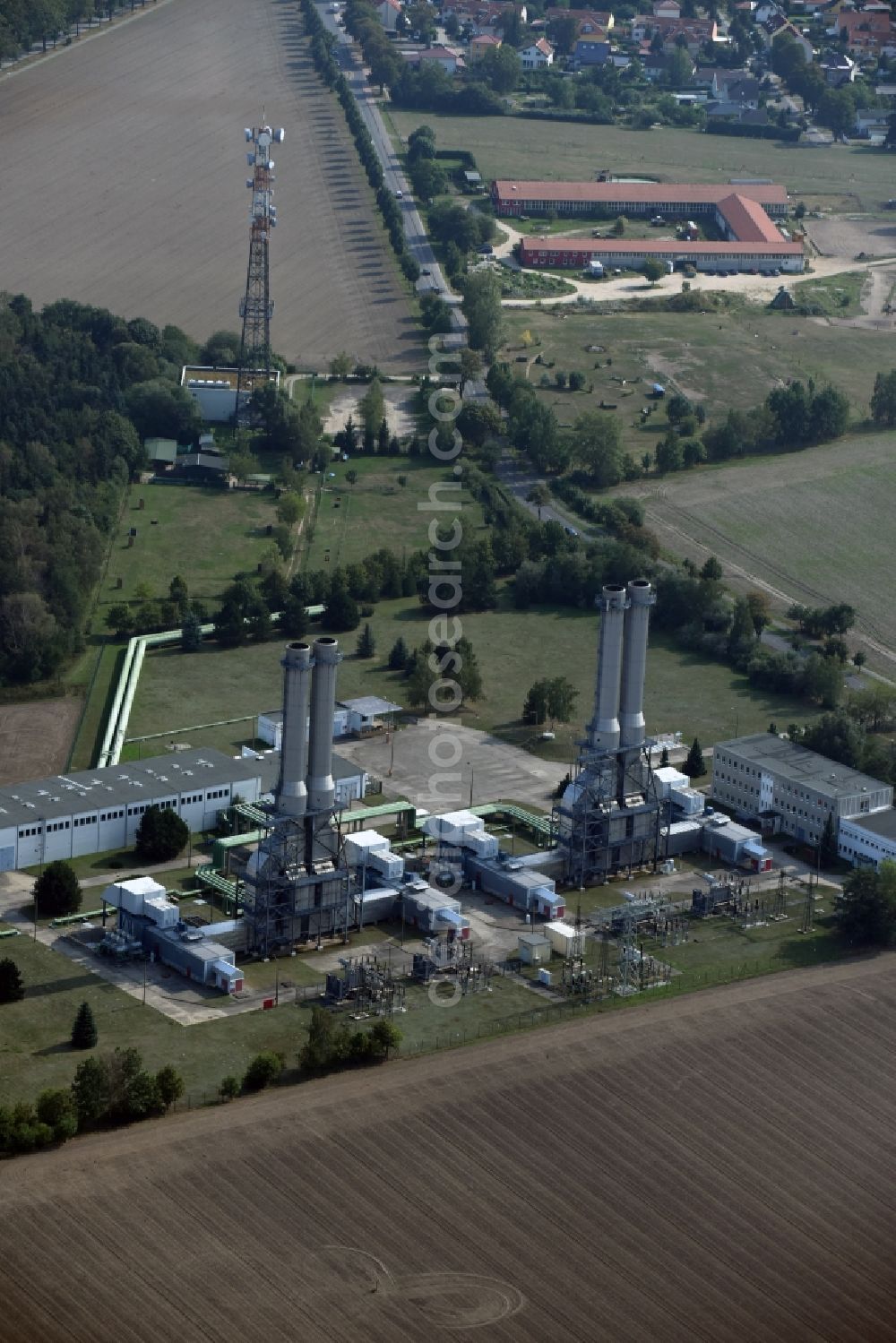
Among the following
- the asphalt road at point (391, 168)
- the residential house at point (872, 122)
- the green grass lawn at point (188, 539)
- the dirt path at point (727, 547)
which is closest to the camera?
the dirt path at point (727, 547)

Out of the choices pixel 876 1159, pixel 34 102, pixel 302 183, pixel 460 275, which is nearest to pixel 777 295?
pixel 460 275

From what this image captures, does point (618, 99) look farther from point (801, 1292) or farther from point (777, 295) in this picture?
point (801, 1292)

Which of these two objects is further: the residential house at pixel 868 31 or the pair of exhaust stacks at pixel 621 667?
the residential house at pixel 868 31

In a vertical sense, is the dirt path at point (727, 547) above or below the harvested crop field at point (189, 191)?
below

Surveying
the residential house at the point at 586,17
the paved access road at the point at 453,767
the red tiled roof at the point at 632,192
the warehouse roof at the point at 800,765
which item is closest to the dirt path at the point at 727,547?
the warehouse roof at the point at 800,765

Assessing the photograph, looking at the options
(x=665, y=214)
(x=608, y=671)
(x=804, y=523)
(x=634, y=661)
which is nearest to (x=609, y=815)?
(x=608, y=671)

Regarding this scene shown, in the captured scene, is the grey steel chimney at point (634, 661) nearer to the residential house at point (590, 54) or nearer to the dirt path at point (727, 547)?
the dirt path at point (727, 547)
